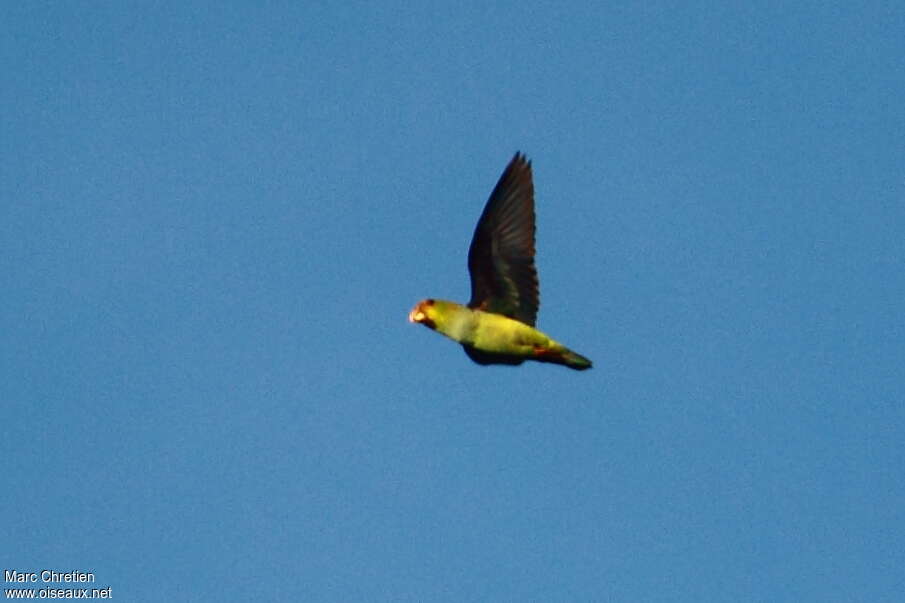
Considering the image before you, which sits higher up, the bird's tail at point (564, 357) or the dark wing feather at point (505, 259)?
the dark wing feather at point (505, 259)

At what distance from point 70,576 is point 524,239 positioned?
972cm

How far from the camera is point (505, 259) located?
22.5 m

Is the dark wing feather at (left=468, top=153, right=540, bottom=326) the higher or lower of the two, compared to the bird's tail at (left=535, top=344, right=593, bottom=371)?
higher

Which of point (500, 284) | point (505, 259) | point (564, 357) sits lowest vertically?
point (564, 357)

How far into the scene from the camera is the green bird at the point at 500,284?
2228 centimetres

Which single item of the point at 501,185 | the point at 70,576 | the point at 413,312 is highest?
the point at 501,185

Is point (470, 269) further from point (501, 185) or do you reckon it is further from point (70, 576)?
point (70, 576)

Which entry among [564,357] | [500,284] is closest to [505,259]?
[500,284]

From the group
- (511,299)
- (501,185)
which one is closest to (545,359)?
(511,299)

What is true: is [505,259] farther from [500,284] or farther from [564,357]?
[564,357]

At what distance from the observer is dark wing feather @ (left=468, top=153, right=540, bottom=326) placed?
22438 mm

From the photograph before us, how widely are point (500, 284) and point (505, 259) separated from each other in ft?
1.26

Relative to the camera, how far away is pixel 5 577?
25562 millimetres

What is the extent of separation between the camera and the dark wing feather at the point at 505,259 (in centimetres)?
2244
